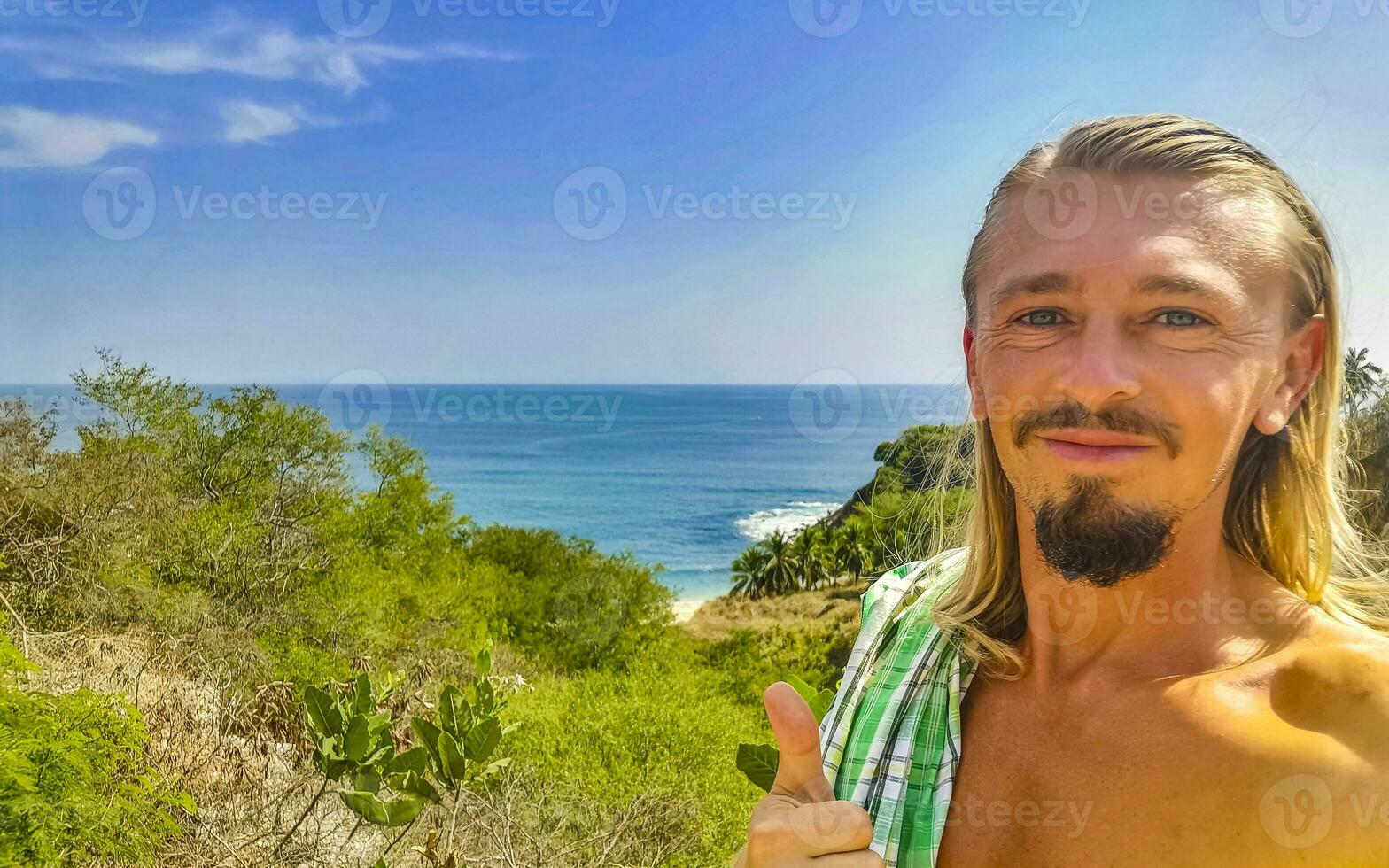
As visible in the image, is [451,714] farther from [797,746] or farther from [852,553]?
[852,553]

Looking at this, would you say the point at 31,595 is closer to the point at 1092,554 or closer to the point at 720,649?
the point at 1092,554

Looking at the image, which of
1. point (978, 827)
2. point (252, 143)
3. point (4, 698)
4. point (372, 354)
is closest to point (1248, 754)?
point (978, 827)

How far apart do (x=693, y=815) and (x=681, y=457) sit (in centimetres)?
7076

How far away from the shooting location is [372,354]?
83875 millimetres

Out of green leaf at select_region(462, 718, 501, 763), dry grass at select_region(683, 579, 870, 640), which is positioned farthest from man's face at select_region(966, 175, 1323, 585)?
dry grass at select_region(683, 579, 870, 640)

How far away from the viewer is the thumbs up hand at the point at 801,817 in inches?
45.9

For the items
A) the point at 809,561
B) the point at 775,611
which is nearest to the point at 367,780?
the point at 775,611

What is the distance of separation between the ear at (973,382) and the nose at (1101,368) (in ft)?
0.81

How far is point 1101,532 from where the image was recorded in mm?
1387

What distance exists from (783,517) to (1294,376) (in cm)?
5495

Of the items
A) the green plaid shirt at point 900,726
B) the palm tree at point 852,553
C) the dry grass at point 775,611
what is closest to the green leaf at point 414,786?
the green plaid shirt at point 900,726

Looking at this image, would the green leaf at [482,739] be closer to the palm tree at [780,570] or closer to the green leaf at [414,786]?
the green leaf at [414,786]

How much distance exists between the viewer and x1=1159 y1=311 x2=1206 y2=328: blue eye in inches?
50.4

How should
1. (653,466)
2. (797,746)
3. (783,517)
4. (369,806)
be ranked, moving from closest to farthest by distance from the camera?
1. (797,746)
2. (369,806)
3. (783,517)
4. (653,466)
